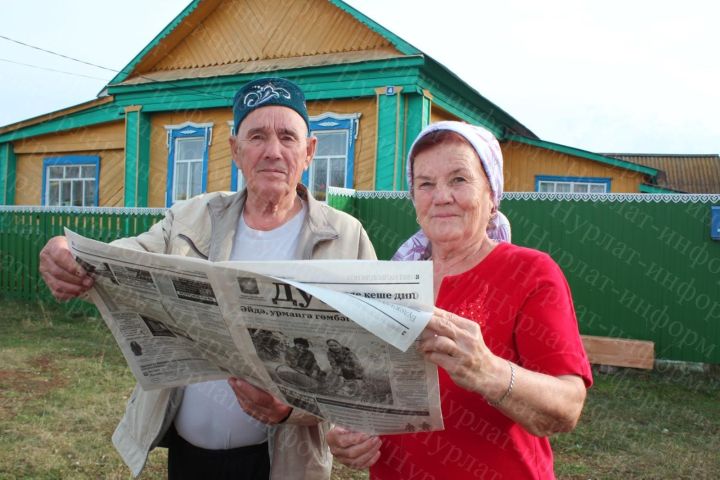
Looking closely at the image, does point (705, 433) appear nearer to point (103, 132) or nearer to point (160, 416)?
point (160, 416)

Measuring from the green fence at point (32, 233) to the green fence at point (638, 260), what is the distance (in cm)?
726

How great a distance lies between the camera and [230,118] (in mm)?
12188

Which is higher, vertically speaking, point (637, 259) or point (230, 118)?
point (230, 118)

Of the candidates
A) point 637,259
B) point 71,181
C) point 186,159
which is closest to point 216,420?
point 637,259

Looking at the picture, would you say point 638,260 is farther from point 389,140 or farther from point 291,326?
point 291,326

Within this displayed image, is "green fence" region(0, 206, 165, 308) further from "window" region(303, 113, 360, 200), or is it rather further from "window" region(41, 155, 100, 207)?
"window" region(41, 155, 100, 207)

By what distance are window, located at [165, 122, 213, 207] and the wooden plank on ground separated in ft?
Answer: 29.0

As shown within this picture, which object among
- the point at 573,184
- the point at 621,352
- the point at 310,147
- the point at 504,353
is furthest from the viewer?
the point at 573,184

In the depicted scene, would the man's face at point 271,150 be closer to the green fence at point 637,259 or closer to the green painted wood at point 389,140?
the green fence at point 637,259

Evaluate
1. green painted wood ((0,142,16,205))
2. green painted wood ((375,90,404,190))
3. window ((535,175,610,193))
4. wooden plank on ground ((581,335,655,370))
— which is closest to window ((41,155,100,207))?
green painted wood ((0,142,16,205))

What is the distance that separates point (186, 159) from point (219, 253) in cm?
1148

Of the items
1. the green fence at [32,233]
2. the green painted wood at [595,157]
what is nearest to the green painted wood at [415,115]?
the green painted wood at [595,157]

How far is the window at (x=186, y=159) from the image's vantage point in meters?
12.5

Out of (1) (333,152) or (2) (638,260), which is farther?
(1) (333,152)
